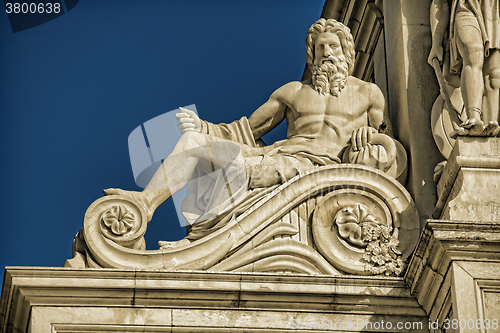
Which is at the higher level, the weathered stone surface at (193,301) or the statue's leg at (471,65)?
the statue's leg at (471,65)

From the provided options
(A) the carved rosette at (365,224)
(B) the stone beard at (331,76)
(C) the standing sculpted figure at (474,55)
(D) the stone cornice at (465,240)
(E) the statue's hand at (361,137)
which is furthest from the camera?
(B) the stone beard at (331,76)

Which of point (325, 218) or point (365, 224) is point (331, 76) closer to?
point (325, 218)

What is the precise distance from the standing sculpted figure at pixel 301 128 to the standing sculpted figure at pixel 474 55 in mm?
991

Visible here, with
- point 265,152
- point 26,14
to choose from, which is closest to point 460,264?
point 265,152

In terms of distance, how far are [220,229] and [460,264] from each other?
2610mm

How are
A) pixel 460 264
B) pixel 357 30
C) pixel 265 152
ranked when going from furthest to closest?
1. pixel 357 30
2. pixel 265 152
3. pixel 460 264

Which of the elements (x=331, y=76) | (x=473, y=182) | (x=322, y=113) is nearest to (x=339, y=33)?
(x=331, y=76)

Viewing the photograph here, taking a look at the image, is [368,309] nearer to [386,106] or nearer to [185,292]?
[185,292]

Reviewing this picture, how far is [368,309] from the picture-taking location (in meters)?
9.54

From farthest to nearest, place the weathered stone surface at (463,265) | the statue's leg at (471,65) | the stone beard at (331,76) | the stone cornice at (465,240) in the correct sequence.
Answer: the stone beard at (331,76)
the statue's leg at (471,65)
the stone cornice at (465,240)
the weathered stone surface at (463,265)

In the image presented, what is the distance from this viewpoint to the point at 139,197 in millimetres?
10156

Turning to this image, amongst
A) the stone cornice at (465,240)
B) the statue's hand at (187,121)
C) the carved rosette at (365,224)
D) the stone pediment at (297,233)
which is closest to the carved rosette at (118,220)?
the stone pediment at (297,233)

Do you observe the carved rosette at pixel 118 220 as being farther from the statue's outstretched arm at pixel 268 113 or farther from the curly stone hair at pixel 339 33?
the curly stone hair at pixel 339 33

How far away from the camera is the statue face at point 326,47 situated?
37.6ft
